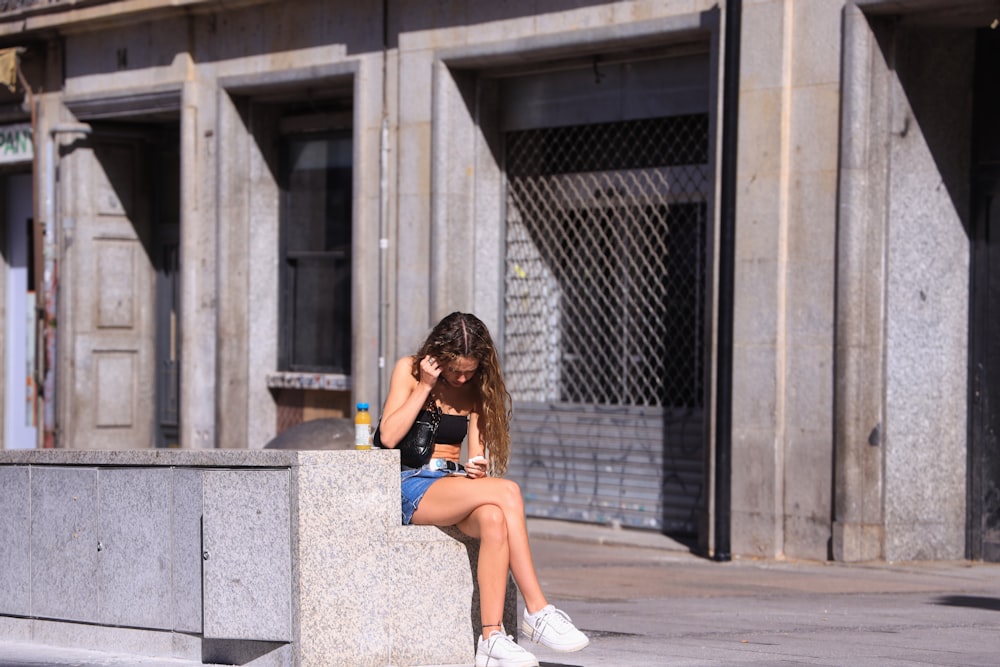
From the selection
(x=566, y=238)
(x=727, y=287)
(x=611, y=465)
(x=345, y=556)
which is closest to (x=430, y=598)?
(x=345, y=556)

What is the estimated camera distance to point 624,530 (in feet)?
44.2

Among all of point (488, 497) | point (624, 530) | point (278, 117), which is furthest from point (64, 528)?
point (278, 117)

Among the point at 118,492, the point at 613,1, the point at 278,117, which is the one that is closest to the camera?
the point at 118,492

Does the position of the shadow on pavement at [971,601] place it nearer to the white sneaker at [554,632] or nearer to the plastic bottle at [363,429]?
the white sneaker at [554,632]

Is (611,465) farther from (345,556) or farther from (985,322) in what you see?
(345,556)

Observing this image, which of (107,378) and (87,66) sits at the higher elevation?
(87,66)

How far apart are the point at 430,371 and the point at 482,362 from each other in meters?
0.26

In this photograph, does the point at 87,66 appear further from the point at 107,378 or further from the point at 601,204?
the point at 601,204

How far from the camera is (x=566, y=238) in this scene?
14.3 metres

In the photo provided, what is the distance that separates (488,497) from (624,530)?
6645mm

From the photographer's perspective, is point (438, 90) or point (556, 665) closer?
point (556, 665)

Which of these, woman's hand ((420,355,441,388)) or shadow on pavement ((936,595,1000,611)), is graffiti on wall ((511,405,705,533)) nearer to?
shadow on pavement ((936,595,1000,611))

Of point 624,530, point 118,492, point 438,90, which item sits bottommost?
point 624,530

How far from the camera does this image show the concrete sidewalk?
24.5 ft
